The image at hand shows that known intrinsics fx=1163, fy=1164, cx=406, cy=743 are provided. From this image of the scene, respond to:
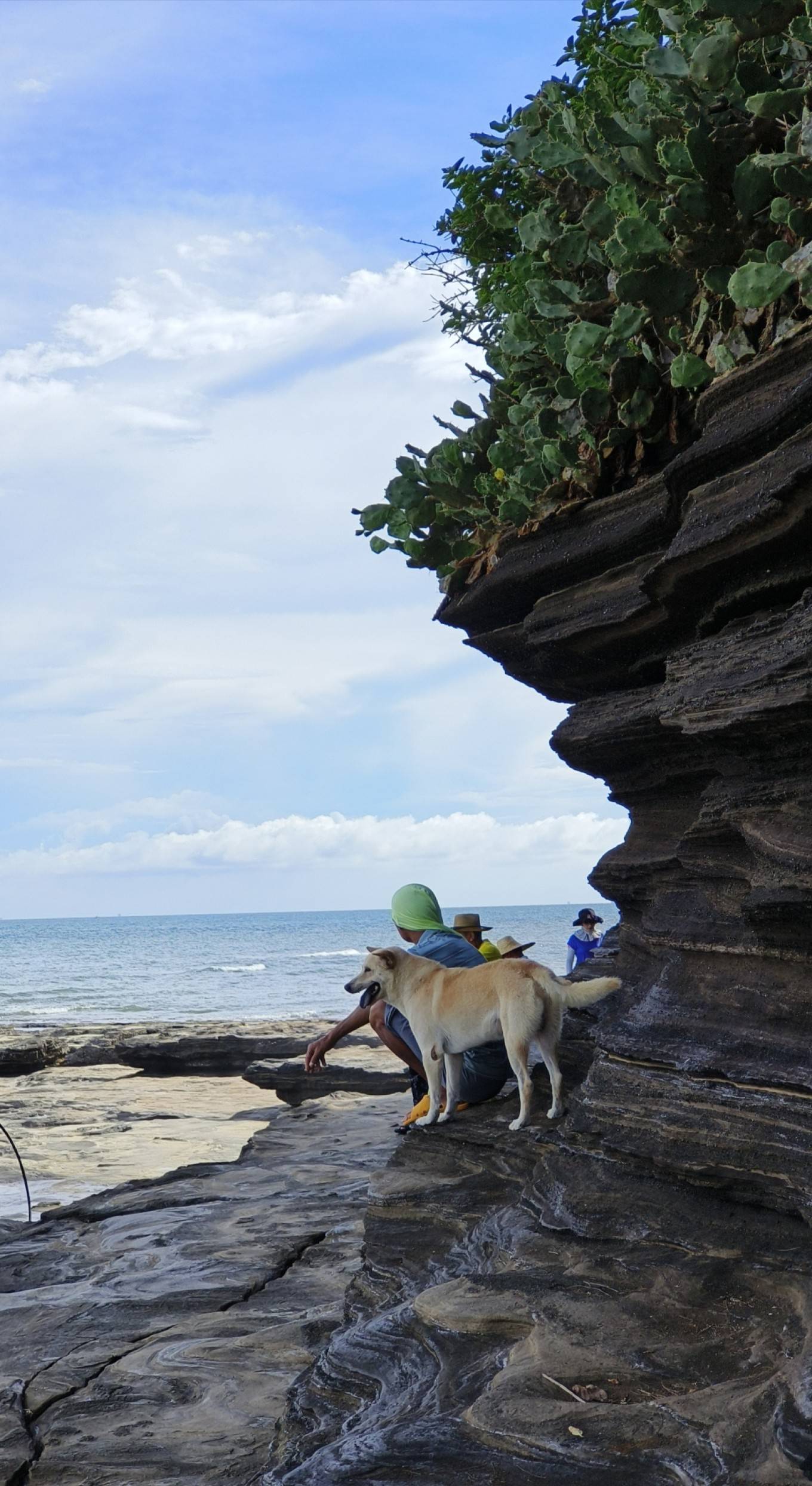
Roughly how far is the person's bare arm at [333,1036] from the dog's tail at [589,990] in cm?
176

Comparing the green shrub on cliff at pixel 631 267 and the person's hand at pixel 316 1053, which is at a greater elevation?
the green shrub on cliff at pixel 631 267

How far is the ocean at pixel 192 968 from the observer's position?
40906 millimetres

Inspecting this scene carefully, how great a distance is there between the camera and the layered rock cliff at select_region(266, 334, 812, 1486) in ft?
11.7

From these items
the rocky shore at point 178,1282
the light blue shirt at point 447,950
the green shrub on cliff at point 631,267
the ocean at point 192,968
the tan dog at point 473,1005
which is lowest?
the ocean at point 192,968

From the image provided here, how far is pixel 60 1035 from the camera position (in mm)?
26234

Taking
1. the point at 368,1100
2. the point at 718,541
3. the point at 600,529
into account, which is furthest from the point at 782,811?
the point at 368,1100

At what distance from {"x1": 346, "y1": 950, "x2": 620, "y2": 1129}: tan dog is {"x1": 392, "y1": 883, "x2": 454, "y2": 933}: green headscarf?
2.18 feet

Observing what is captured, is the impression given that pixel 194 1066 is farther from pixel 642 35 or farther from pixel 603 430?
pixel 642 35

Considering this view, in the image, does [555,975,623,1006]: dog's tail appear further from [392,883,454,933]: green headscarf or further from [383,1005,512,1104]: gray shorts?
[392,883,454,933]: green headscarf

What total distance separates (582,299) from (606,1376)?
16.5 feet

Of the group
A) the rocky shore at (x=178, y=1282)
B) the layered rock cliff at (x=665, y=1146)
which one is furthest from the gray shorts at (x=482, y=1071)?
the rocky shore at (x=178, y=1282)

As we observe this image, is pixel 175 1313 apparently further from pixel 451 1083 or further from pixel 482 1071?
pixel 482 1071

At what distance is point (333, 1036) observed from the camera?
7.50m

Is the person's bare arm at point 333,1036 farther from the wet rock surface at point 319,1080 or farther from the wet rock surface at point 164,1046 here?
the wet rock surface at point 164,1046
